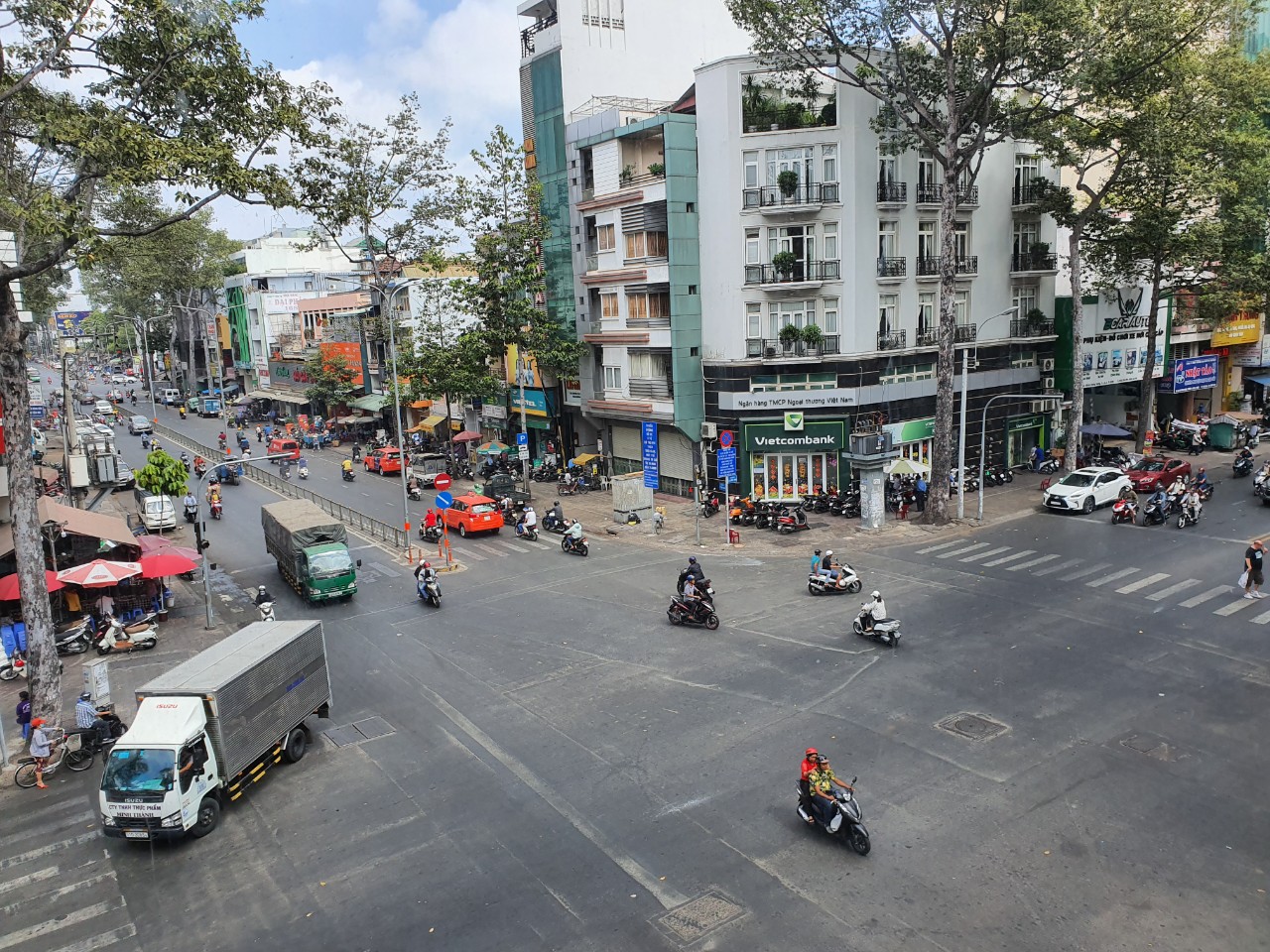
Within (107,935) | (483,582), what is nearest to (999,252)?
(483,582)

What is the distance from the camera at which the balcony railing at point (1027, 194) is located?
1620 inches

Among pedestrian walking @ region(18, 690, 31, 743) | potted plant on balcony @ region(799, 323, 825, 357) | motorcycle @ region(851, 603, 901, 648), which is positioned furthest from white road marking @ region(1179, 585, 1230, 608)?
pedestrian walking @ region(18, 690, 31, 743)

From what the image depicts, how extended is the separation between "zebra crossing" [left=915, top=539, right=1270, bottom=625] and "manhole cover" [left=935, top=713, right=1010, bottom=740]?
32.0 ft

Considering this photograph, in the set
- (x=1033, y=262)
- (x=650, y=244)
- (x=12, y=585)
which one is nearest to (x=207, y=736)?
(x=12, y=585)

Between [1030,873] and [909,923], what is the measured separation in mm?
2154

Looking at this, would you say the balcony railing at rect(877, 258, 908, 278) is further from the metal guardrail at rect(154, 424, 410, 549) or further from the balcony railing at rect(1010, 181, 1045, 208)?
the metal guardrail at rect(154, 424, 410, 549)

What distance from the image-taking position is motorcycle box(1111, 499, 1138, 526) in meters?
32.3

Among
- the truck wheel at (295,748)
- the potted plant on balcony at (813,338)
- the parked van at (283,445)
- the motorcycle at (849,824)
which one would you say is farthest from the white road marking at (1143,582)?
the parked van at (283,445)

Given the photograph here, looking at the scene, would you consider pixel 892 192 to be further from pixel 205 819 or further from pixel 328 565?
pixel 205 819

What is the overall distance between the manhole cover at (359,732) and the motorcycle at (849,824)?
927 cm

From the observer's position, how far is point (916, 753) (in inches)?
602

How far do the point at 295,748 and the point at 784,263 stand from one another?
87.9 ft

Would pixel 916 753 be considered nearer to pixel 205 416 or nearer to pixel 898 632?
pixel 898 632

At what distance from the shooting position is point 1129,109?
122 feet
